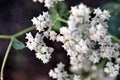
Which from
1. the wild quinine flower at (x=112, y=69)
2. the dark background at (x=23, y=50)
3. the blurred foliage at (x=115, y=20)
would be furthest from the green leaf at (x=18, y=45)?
the dark background at (x=23, y=50)

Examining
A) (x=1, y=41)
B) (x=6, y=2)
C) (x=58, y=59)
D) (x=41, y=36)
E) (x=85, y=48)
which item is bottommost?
(x=85, y=48)

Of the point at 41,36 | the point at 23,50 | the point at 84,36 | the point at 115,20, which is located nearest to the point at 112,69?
the point at 84,36

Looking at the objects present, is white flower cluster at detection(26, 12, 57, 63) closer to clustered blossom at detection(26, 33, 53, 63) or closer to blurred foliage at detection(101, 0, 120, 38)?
clustered blossom at detection(26, 33, 53, 63)

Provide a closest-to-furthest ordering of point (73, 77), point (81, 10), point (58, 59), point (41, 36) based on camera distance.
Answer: point (81, 10) → point (41, 36) → point (73, 77) → point (58, 59)

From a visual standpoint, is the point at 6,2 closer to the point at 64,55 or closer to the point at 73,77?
the point at 64,55

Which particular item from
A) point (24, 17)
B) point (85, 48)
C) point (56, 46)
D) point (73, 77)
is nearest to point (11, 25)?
point (24, 17)

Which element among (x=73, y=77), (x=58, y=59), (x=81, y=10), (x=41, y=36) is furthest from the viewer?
(x=58, y=59)

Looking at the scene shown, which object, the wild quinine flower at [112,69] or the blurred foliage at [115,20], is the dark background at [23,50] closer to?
the blurred foliage at [115,20]

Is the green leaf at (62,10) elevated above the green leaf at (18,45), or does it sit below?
above

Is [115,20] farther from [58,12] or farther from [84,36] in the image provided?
[84,36]
